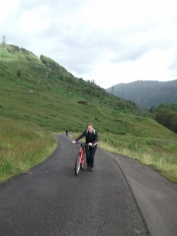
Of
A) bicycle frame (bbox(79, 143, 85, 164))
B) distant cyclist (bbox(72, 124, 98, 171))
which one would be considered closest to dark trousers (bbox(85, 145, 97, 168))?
distant cyclist (bbox(72, 124, 98, 171))

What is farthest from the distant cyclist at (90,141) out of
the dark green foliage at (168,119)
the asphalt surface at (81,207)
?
the dark green foliage at (168,119)

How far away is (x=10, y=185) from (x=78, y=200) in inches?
86.4

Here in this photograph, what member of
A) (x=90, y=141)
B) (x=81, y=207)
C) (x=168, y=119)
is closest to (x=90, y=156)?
(x=90, y=141)

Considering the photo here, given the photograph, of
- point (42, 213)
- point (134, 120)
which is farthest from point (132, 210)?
point (134, 120)

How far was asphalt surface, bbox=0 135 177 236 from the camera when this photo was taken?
5672 mm

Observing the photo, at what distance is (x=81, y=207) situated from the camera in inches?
278

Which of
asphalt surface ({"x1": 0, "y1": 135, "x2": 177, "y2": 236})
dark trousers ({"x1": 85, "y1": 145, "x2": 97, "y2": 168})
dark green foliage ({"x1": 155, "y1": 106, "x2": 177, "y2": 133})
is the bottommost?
asphalt surface ({"x1": 0, "y1": 135, "x2": 177, "y2": 236})

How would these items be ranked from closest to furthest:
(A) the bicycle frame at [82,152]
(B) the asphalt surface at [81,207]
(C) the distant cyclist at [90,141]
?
(B) the asphalt surface at [81,207], (A) the bicycle frame at [82,152], (C) the distant cyclist at [90,141]

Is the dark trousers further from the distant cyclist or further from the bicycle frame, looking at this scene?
the bicycle frame

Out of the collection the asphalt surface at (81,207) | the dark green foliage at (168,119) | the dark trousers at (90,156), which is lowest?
the asphalt surface at (81,207)

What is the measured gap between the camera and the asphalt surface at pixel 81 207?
18.6ft

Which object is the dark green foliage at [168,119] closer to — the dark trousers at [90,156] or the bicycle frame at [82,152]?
the dark trousers at [90,156]

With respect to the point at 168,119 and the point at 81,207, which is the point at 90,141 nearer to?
the point at 81,207

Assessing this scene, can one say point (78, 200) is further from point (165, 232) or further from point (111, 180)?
point (111, 180)
